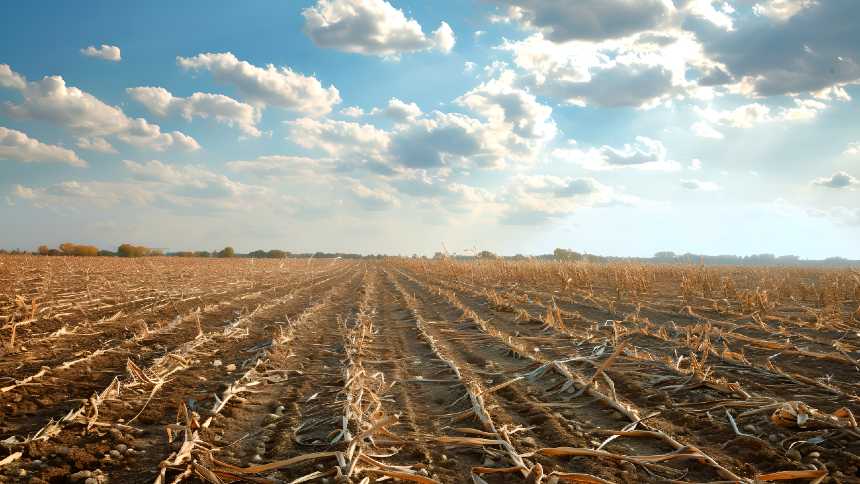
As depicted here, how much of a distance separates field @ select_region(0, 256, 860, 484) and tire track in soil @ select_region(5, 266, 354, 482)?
19mm

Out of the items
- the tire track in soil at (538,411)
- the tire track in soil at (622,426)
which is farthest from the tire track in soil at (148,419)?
the tire track in soil at (622,426)

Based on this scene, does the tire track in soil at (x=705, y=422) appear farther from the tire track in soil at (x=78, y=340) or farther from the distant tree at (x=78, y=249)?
the distant tree at (x=78, y=249)

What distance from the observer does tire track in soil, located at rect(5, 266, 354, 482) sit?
3055 mm

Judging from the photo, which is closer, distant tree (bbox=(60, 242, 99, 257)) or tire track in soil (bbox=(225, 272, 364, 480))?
tire track in soil (bbox=(225, 272, 364, 480))

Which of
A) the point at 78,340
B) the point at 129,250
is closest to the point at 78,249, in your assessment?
the point at 129,250

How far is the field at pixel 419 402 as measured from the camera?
10.0 feet

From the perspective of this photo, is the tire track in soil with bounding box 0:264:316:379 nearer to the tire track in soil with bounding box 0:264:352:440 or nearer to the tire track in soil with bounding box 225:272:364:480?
the tire track in soil with bounding box 0:264:352:440

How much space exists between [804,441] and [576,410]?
5.06 ft

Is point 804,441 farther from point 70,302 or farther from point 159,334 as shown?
point 70,302

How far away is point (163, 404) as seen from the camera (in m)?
4.28

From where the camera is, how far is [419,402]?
4613 mm

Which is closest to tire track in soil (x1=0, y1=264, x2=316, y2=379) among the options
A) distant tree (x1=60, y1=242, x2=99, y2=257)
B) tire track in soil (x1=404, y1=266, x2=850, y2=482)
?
tire track in soil (x1=404, y1=266, x2=850, y2=482)

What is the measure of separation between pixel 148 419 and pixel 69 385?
56.5 inches

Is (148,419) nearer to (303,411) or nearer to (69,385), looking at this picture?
(303,411)
